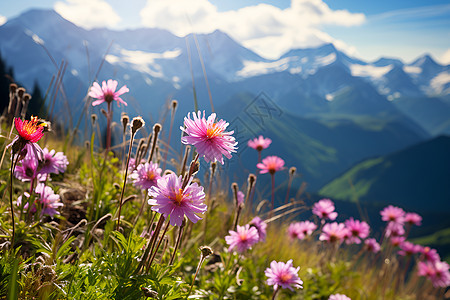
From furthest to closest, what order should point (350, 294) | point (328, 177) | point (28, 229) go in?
point (328, 177)
point (350, 294)
point (28, 229)

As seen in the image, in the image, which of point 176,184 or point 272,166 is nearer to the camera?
point 176,184

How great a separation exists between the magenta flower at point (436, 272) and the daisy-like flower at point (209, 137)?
4609mm

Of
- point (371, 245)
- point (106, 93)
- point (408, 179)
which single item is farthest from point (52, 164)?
point (408, 179)

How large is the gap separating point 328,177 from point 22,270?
676ft

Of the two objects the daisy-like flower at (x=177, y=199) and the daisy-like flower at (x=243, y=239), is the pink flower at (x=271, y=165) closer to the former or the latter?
the daisy-like flower at (x=243, y=239)

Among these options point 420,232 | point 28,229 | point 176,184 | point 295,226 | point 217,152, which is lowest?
point 28,229

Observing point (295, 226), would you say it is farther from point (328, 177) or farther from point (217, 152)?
point (328, 177)

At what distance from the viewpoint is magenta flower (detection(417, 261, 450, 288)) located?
180 inches

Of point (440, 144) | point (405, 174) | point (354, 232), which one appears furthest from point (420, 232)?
point (354, 232)

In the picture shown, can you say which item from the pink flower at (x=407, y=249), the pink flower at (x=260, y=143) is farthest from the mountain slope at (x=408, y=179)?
the pink flower at (x=260, y=143)

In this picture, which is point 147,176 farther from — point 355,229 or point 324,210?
point 355,229

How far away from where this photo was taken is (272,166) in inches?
117

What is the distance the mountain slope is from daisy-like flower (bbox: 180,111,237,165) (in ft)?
501

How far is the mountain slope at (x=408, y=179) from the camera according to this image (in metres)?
146
